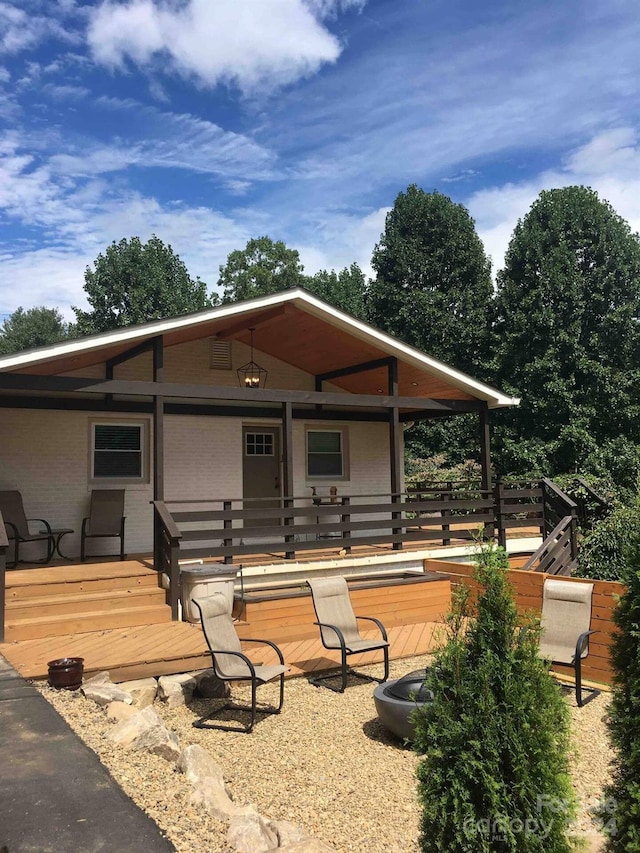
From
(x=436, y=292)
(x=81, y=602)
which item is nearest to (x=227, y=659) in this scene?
(x=81, y=602)

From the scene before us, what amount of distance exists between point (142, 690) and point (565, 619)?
4.15 meters

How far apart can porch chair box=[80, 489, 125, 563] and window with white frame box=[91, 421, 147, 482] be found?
16.1 inches

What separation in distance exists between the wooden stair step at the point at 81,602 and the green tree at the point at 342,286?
2308cm

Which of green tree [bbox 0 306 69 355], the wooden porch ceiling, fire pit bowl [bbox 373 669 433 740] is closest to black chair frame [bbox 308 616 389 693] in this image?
fire pit bowl [bbox 373 669 433 740]

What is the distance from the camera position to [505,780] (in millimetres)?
2797

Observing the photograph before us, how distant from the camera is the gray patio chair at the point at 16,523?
8.90 metres

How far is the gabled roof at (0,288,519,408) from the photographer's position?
8469mm

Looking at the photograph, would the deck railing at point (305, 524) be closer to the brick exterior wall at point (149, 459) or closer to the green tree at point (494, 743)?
the brick exterior wall at point (149, 459)

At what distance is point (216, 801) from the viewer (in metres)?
3.39

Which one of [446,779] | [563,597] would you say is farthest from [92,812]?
[563,597]

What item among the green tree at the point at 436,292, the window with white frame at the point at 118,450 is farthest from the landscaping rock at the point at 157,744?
the green tree at the point at 436,292

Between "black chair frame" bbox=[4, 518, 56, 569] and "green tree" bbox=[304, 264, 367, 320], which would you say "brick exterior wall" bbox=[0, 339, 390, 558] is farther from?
"green tree" bbox=[304, 264, 367, 320]

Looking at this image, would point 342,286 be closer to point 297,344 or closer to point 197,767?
point 297,344

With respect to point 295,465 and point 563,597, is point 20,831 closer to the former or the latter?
point 563,597
